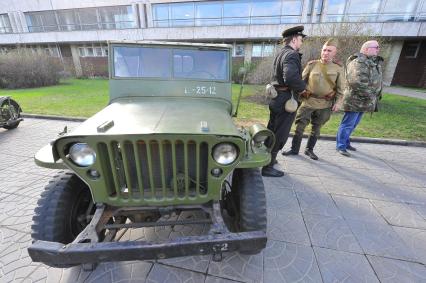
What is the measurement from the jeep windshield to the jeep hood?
33 centimetres

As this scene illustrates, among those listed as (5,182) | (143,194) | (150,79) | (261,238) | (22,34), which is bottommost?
(5,182)

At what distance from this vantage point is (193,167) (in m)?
1.86

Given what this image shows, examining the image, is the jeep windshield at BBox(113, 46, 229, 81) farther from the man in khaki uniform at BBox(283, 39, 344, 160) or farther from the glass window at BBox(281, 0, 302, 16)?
the glass window at BBox(281, 0, 302, 16)

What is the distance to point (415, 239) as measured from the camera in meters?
2.49

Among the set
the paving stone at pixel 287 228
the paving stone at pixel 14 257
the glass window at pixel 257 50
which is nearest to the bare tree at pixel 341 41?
the paving stone at pixel 287 228

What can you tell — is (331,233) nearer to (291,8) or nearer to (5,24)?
(291,8)

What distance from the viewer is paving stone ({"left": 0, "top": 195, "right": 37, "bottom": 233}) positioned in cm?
259

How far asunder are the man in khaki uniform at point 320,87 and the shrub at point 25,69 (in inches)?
714

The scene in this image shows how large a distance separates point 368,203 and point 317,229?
108 cm

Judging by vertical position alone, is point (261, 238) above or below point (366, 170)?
above

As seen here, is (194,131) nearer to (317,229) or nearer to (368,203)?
(317,229)

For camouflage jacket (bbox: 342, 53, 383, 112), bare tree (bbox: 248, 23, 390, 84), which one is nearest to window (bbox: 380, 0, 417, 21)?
bare tree (bbox: 248, 23, 390, 84)

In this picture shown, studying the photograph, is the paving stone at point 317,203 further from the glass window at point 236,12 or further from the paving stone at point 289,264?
the glass window at point 236,12

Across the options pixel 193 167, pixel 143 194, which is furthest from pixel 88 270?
pixel 193 167
